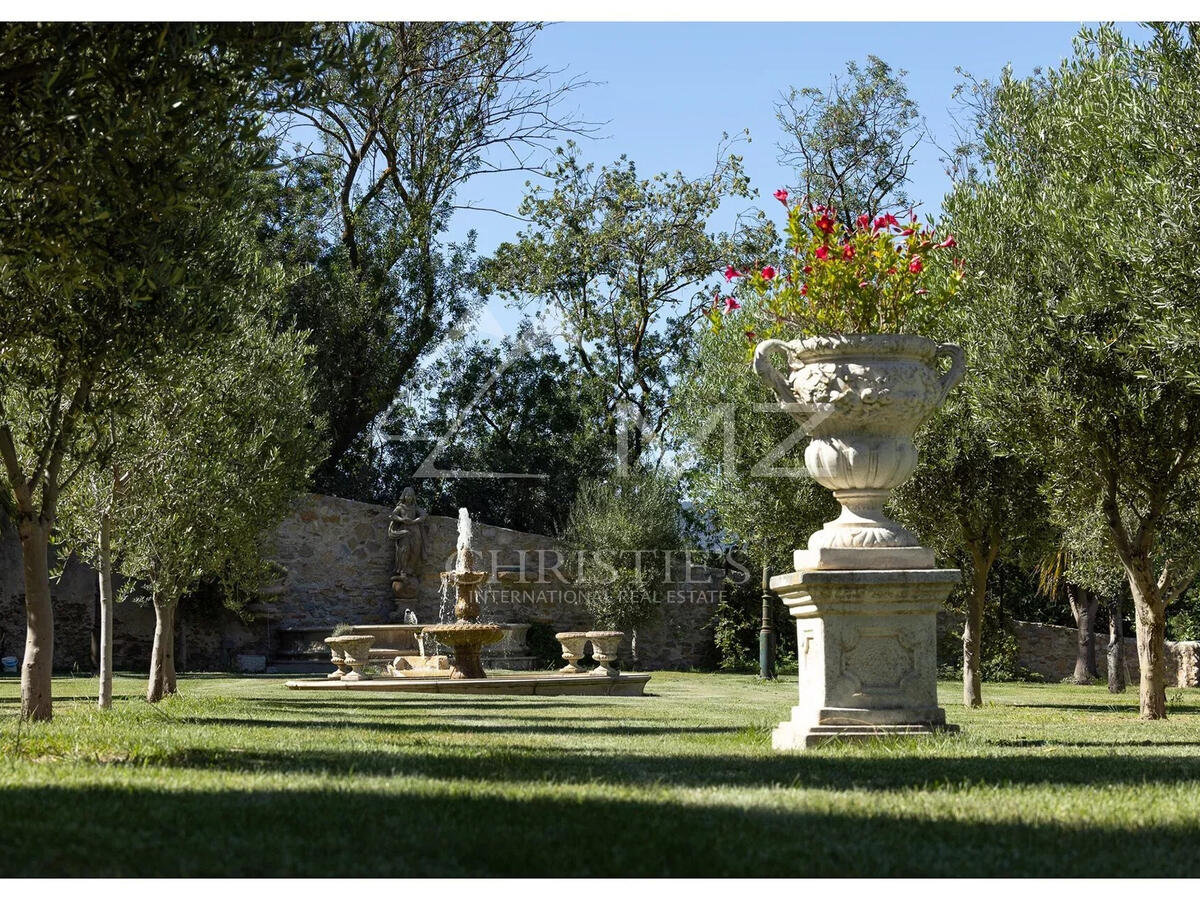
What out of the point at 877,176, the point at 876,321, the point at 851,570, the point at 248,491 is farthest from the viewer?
the point at 877,176

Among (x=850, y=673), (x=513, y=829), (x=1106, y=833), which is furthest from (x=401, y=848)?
(x=850, y=673)

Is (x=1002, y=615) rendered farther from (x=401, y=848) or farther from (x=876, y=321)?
(x=401, y=848)

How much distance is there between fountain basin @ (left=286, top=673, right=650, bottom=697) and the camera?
19.8m

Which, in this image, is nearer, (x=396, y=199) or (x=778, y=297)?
(x=778, y=297)

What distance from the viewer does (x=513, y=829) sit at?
4727 mm

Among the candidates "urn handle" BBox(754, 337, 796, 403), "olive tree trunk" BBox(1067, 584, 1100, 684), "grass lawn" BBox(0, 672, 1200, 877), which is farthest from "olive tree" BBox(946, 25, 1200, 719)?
"olive tree trunk" BBox(1067, 584, 1100, 684)

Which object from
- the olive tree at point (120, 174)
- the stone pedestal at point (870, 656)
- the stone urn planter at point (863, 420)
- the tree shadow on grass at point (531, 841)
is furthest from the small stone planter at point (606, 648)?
the tree shadow on grass at point (531, 841)

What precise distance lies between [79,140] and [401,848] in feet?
16.0

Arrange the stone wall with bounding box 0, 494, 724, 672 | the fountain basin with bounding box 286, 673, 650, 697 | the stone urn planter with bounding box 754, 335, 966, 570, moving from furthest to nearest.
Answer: the stone wall with bounding box 0, 494, 724, 672, the fountain basin with bounding box 286, 673, 650, 697, the stone urn planter with bounding box 754, 335, 966, 570

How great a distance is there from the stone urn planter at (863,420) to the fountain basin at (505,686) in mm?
11691

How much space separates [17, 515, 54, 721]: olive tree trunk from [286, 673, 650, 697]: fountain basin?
8.58 meters

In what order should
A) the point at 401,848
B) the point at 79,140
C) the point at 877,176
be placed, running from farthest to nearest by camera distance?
the point at 877,176 < the point at 79,140 < the point at 401,848

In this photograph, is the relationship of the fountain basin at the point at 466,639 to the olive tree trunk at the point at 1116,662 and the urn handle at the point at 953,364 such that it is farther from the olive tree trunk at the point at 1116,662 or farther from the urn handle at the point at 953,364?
the urn handle at the point at 953,364

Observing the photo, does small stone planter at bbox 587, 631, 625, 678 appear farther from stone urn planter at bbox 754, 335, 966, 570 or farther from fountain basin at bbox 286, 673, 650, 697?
stone urn planter at bbox 754, 335, 966, 570
